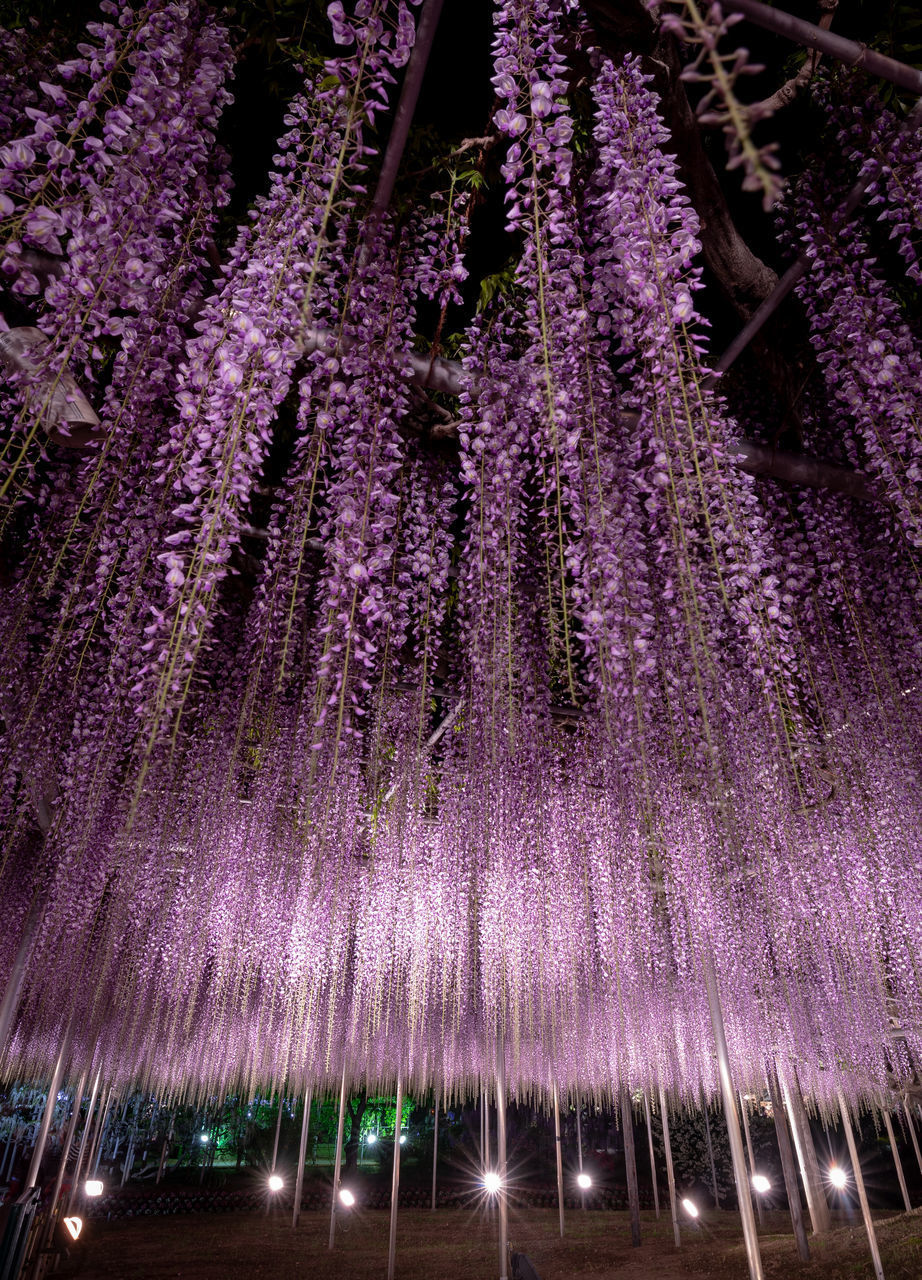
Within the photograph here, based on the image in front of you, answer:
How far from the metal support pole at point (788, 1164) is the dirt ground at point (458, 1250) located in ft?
0.72

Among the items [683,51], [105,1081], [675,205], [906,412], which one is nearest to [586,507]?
[675,205]

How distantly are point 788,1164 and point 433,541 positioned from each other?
406 inches

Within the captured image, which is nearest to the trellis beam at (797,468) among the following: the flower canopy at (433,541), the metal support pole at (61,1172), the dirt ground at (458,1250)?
the flower canopy at (433,541)

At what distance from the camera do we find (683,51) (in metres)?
2.43

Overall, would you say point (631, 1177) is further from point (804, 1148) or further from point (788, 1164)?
point (804, 1148)

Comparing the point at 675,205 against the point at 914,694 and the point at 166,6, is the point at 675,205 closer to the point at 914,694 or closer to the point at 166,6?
the point at 166,6

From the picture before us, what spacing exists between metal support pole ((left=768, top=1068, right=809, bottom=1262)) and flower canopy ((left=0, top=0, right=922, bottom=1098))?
3.83 meters

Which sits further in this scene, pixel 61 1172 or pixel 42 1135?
pixel 61 1172

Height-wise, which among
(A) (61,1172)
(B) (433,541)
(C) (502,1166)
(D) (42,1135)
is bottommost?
(C) (502,1166)

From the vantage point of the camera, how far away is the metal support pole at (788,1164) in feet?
27.3

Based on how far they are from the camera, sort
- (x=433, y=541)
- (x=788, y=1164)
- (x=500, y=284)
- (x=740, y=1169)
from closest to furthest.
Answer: (x=500, y=284) < (x=433, y=541) < (x=740, y=1169) < (x=788, y=1164)

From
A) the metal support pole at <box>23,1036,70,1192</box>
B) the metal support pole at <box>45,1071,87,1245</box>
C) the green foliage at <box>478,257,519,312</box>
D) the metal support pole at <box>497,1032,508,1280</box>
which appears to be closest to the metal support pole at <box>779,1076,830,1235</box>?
the metal support pole at <box>497,1032,508,1280</box>

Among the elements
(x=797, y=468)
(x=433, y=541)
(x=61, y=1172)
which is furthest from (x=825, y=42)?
(x=61, y=1172)

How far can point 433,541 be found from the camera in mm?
3605
